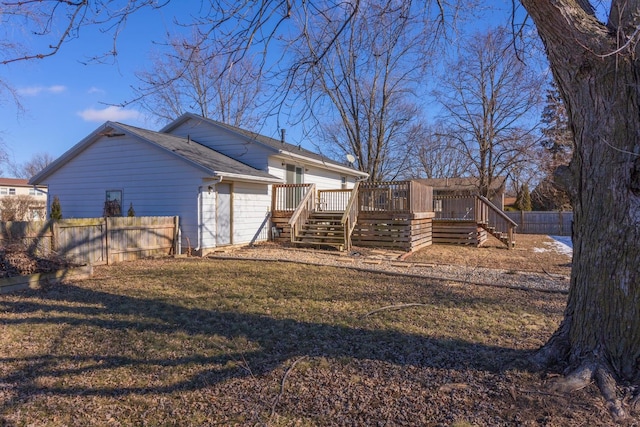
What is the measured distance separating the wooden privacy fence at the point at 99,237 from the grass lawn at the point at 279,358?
183 centimetres

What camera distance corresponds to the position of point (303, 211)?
1329 centimetres

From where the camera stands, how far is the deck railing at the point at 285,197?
Result: 14539 mm

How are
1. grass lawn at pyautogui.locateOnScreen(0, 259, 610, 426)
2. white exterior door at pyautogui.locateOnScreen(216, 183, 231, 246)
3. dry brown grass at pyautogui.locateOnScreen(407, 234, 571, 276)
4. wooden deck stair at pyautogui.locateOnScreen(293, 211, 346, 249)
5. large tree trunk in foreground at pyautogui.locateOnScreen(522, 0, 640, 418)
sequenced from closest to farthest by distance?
grass lawn at pyautogui.locateOnScreen(0, 259, 610, 426) → large tree trunk in foreground at pyautogui.locateOnScreen(522, 0, 640, 418) → dry brown grass at pyautogui.locateOnScreen(407, 234, 571, 276) → white exterior door at pyautogui.locateOnScreen(216, 183, 231, 246) → wooden deck stair at pyautogui.locateOnScreen(293, 211, 346, 249)

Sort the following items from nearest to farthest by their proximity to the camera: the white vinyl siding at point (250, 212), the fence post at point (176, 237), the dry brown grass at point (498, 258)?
1. the dry brown grass at point (498, 258)
2. the fence post at point (176, 237)
3. the white vinyl siding at point (250, 212)

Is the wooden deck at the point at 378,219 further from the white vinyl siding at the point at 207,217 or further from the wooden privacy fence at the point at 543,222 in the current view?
the wooden privacy fence at the point at 543,222

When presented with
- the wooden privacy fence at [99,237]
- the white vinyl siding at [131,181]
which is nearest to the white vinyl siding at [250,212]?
the white vinyl siding at [131,181]

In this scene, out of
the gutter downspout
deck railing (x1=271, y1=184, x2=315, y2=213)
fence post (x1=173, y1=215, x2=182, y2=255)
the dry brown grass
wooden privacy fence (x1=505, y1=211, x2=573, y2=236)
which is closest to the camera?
the dry brown grass

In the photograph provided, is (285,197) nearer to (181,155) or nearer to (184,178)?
(184,178)

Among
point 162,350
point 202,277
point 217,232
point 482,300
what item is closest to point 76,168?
point 217,232

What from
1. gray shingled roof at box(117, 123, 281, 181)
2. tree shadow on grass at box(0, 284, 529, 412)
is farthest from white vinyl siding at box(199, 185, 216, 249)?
tree shadow on grass at box(0, 284, 529, 412)

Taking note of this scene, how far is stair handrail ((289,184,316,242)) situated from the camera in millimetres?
12620

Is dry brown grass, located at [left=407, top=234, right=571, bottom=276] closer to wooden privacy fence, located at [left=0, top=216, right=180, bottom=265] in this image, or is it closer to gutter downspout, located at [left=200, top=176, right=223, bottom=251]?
gutter downspout, located at [left=200, top=176, right=223, bottom=251]

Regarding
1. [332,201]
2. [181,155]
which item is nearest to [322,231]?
[332,201]

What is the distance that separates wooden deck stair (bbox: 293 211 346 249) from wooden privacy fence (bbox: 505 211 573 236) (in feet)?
52.6
